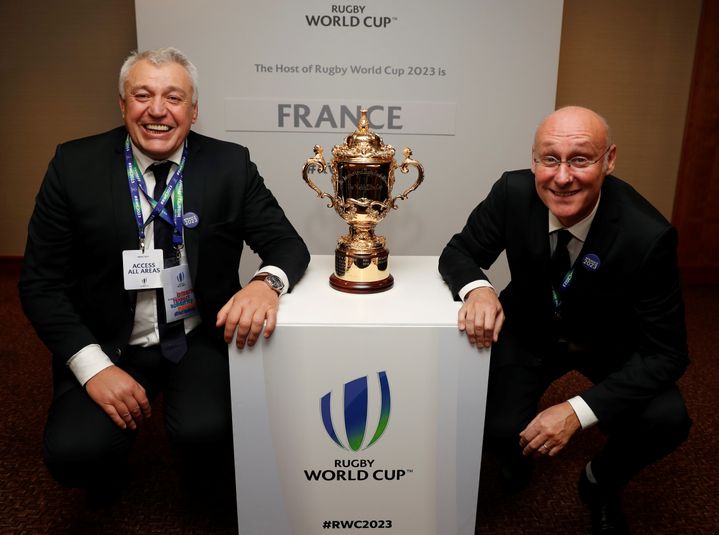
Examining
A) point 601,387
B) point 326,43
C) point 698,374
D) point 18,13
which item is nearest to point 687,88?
point 698,374

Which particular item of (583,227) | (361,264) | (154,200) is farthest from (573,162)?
(154,200)

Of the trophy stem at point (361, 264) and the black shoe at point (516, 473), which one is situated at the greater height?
the trophy stem at point (361, 264)

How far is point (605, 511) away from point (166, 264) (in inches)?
51.7

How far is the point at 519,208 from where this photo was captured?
→ 167 cm

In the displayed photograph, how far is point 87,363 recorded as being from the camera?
1.49m

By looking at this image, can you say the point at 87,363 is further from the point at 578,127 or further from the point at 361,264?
the point at 578,127

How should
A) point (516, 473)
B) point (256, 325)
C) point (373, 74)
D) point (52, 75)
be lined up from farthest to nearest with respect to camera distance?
point (52, 75) → point (373, 74) → point (516, 473) → point (256, 325)

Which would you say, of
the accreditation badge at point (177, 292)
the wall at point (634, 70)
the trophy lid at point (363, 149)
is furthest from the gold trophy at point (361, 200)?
the wall at point (634, 70)

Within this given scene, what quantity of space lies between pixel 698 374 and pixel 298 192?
6.14 feet

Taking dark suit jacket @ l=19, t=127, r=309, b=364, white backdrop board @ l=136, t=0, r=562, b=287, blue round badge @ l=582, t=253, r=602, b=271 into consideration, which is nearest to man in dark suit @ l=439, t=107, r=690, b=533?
blue round badge @ l=582, t=253, r=602, b=271

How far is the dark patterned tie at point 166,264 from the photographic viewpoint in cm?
158

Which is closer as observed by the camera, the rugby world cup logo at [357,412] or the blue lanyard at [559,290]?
the rugby world cup logo at [357,412]

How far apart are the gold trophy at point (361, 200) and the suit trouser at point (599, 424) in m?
0.42

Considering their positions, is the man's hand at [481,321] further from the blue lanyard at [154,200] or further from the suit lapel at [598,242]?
the blue lanyard at [154,200]
